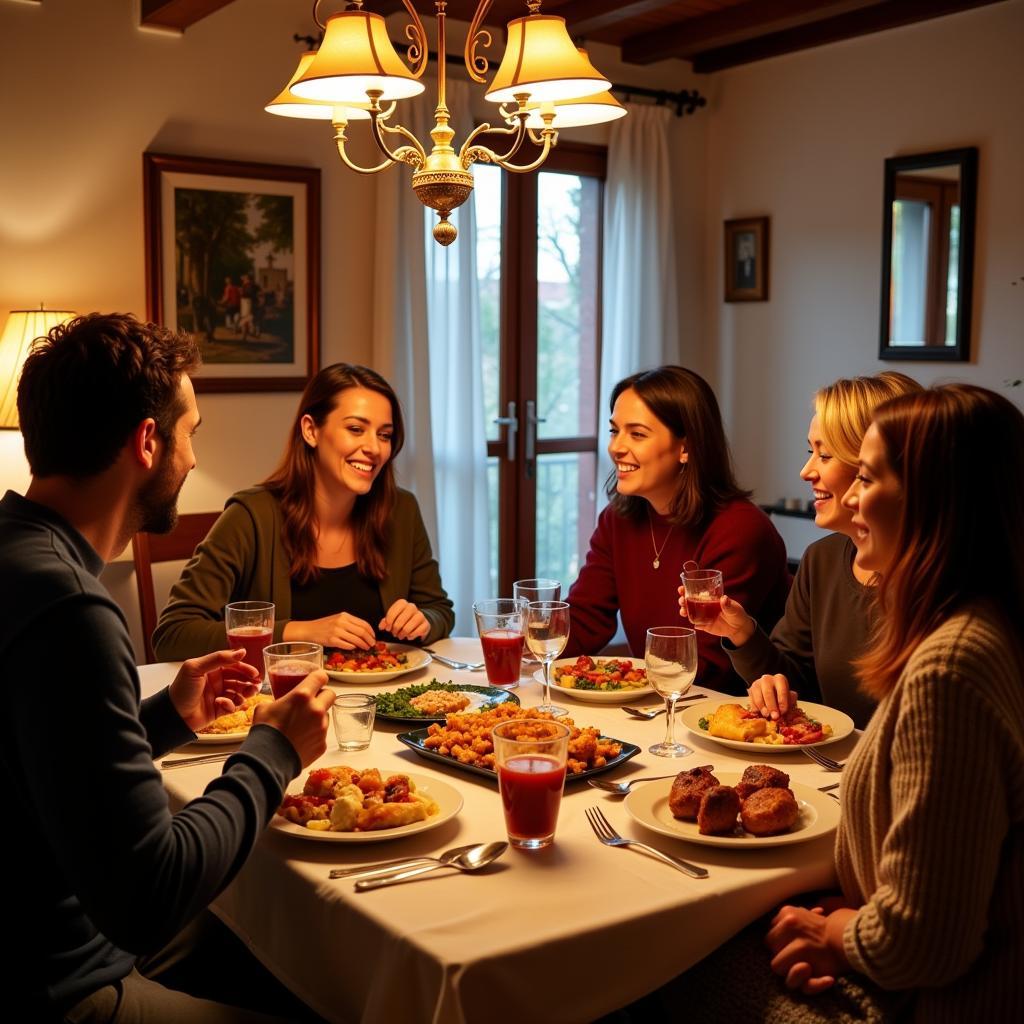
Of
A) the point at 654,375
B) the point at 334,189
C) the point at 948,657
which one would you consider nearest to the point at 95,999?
the point at 948,657

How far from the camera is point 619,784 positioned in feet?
5.89

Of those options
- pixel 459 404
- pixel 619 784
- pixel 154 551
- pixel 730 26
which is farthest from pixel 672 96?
pixel 619 784

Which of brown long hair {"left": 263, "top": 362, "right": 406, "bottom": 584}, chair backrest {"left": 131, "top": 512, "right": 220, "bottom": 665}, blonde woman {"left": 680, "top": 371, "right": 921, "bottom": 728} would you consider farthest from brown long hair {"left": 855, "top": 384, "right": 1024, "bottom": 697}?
chair backrest {"left": 131, "top": 512, "right": 220, "bottom": 665}

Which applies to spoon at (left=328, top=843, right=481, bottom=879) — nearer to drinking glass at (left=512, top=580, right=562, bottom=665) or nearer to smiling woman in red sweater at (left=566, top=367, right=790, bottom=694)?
drinking glass at (left=512, top=580, right=562, bottom=665)

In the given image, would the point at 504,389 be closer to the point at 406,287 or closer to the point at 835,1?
the point at 406,287

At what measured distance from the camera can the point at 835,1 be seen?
4.24 m

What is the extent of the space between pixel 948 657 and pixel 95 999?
110 cm

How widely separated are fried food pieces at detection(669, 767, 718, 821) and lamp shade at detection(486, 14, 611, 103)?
1.21 metres

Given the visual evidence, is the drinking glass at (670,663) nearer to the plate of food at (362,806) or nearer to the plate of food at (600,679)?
the plate of food at (600,679)

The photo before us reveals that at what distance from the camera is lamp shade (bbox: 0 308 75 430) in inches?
132

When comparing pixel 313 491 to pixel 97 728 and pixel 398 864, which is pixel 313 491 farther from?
pixel 97 728

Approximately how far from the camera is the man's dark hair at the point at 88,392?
148cm

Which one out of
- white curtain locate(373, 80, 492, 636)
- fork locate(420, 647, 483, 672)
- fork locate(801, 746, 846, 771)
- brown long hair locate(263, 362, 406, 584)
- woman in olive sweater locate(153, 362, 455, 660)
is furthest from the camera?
white curtain locate(373, 80, 492, 636)

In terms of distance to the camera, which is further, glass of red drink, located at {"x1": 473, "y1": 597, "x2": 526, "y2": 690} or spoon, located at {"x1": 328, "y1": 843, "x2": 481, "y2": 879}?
glass of red drink, located at {"x1": 473, "y1": 597, "x2": 526, "y2": 690}
